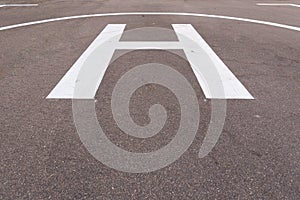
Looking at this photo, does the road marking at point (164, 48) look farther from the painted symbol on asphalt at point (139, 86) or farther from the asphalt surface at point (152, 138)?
the asphalt surface at point (152, 138)

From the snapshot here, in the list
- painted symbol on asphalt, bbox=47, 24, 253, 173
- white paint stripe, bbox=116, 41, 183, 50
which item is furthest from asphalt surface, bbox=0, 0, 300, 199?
white paint stripe, bbox=116, 41, 183, 50

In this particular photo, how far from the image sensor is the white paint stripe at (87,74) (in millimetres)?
3965

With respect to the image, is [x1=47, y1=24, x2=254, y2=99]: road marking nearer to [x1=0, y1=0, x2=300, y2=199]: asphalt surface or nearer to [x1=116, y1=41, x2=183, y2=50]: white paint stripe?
Answer: [x1=116, y1=41, x2=183, y2=50]: white paint stripe

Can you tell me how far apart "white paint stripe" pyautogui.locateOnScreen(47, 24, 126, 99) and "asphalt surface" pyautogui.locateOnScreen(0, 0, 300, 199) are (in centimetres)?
13

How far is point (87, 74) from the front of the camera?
468cm

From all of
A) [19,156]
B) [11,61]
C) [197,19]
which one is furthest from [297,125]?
[197,19]

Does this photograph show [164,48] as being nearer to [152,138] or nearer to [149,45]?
[149,45]

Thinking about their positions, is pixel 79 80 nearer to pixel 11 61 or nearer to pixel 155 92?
pixel 155 92

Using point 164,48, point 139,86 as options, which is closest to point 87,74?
point 139,86

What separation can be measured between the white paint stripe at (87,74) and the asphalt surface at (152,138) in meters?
0.13

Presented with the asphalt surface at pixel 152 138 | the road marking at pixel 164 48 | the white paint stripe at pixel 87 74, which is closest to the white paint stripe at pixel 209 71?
the road marking at pixel 164 48

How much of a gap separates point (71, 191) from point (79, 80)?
2.38 meters

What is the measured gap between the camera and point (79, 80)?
4.43 m

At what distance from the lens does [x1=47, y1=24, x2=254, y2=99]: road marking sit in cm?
403
